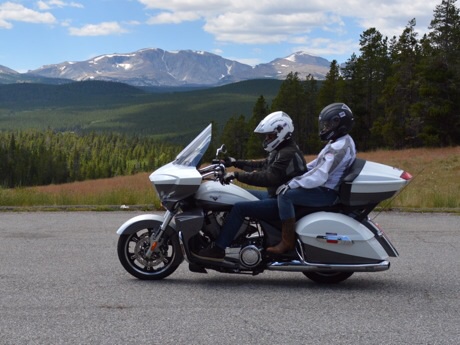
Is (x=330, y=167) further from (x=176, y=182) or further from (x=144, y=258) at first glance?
(x=144, y=258)

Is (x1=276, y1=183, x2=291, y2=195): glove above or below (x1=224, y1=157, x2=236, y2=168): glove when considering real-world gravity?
below

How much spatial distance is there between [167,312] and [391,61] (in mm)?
73056

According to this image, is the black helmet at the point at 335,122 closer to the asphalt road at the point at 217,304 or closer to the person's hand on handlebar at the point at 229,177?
the person's hand on handlebar at the point at 229,177

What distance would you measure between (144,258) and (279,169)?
1.74 m

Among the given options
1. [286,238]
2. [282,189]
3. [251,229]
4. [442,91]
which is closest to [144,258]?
[251,229]

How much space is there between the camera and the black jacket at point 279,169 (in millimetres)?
6941

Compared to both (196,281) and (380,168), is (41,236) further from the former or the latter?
(380,168)

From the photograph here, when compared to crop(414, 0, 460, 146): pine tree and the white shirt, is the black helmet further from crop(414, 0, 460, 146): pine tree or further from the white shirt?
crop(414, 0, 460, 146): pine tree

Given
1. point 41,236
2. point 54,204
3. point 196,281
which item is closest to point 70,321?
point 196,281

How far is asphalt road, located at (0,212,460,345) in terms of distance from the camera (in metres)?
5.40

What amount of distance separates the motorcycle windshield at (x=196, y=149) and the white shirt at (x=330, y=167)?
0.96 metres

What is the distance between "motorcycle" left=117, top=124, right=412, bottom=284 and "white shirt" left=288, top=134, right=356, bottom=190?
104 mm

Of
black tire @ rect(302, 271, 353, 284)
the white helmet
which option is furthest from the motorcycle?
the white helmet

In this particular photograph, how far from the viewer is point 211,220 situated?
7.23 meters
